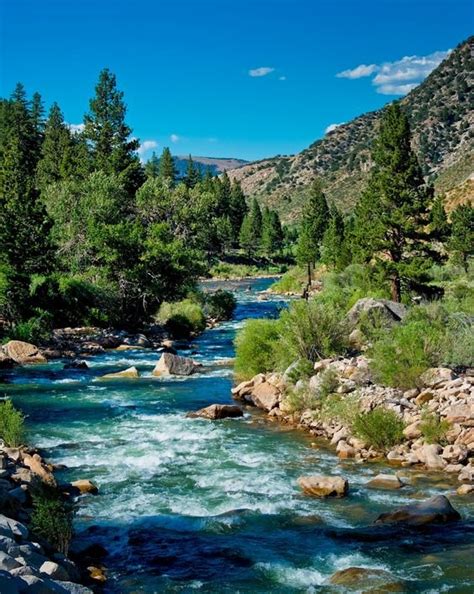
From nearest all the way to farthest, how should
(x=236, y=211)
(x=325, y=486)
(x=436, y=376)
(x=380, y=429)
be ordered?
1. (x=325, y=486)
2. (x=380, y=429)
3. (x=436, y=376)
4. (x=236, y=211)

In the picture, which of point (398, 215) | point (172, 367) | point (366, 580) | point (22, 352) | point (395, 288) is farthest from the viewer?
point (395, 288)

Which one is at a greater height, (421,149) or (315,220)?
(421,149)

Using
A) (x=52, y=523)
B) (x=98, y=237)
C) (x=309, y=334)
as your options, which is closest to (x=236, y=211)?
(x=98, y=237)

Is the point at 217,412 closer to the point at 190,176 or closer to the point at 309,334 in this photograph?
the point at 309,334

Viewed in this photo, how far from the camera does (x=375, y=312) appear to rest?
27438 millimetres

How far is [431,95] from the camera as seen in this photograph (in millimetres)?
150875

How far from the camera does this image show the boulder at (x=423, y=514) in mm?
12547

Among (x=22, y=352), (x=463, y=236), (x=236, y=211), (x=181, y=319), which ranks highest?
(x=236, y=211)

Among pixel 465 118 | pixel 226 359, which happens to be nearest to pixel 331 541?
pixel 226 359

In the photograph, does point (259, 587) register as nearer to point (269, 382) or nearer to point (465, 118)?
point (269, 382)

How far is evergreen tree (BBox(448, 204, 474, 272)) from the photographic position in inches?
2594

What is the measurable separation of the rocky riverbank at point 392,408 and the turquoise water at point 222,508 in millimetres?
610

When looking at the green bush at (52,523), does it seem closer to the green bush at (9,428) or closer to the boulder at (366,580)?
the boulder at (366,580)

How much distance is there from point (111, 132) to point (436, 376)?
55.7 meters
